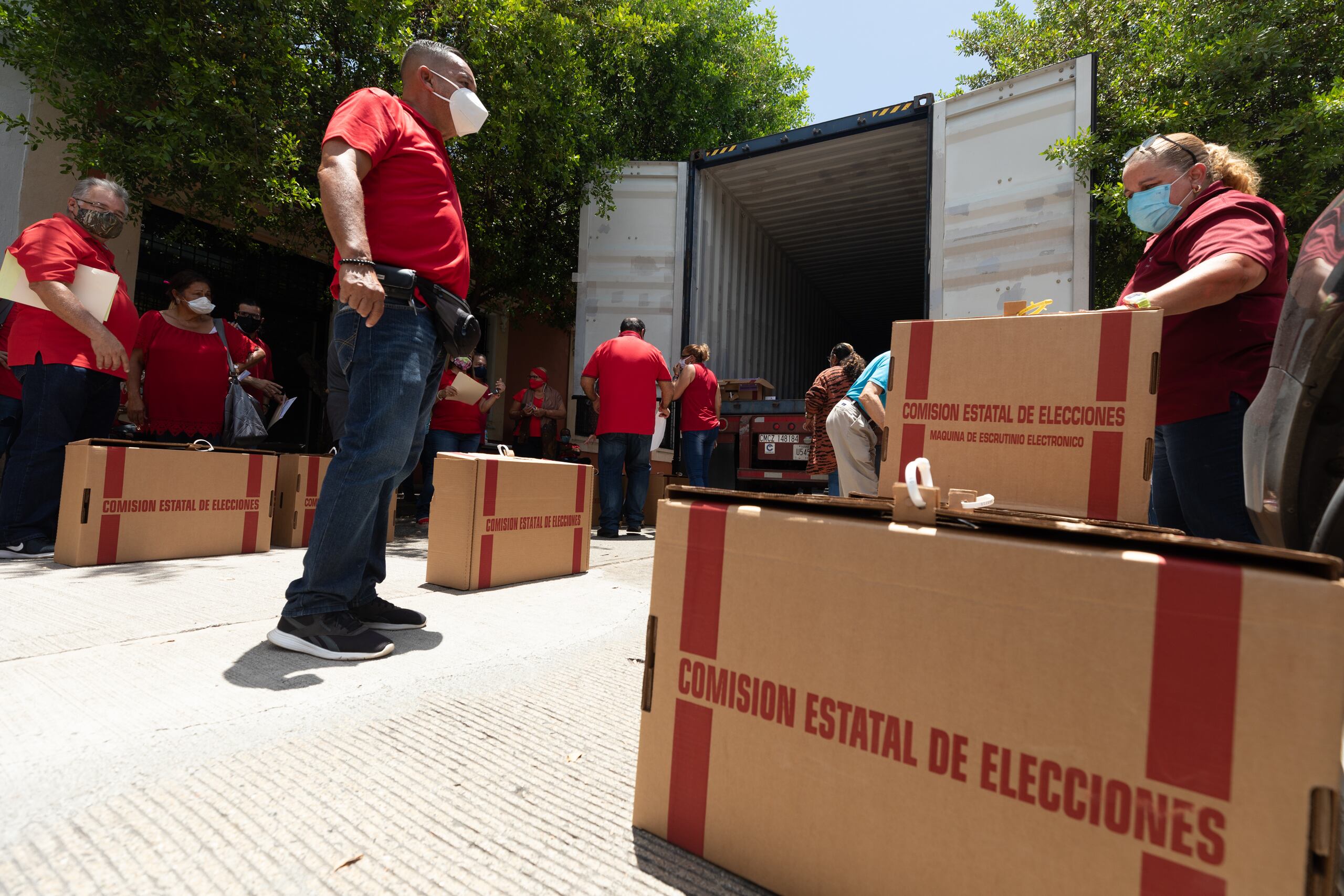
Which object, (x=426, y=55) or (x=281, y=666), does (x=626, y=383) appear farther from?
(x=281, y=666)

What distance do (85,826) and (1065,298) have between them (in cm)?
563

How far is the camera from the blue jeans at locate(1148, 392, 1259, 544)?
157 centimetres

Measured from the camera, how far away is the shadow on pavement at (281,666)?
1.48 metres

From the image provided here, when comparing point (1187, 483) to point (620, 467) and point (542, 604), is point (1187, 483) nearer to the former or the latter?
point (542, 604)

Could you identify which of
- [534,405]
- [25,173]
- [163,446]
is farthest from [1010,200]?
[25,173]

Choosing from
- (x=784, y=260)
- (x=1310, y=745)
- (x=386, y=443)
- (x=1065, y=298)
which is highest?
(x=784, y=260)

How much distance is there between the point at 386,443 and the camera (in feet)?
5.74

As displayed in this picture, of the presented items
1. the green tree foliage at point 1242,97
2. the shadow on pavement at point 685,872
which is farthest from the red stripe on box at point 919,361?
the green tree foliage at point 1242,97

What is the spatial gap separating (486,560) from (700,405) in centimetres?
326

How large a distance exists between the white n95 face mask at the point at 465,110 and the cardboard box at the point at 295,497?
227 cm

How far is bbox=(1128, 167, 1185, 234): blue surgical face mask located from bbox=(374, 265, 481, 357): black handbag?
6.39 feet

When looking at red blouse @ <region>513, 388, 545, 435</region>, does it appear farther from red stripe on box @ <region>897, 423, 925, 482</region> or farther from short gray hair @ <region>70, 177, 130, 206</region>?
red stripe on box @ <region>897, 423, 925, 482</region>

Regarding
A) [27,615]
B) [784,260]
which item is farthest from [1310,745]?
[784,260]

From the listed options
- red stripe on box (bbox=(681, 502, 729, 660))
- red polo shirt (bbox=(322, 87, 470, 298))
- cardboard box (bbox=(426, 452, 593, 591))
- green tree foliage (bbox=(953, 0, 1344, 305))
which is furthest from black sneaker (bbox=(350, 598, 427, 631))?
green tree foliage (bbox=(953, 0, 1344, 305))
